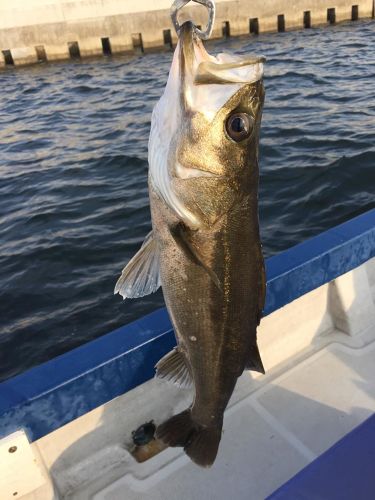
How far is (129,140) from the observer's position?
534 inches

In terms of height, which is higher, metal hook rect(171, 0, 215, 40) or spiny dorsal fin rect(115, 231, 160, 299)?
metal hook rect(171, 0, 215, 40)

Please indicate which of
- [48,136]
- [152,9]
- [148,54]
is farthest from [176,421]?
[152,9]

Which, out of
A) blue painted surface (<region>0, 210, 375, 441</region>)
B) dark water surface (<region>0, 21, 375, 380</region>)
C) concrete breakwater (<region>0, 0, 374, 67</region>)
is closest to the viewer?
blue painted surface (<region>0, 210, 375, 441</region>)

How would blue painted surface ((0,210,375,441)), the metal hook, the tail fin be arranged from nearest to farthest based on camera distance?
1. the metal hook
2. the tail fin
3. blue painted surface ((0,210,375,441))

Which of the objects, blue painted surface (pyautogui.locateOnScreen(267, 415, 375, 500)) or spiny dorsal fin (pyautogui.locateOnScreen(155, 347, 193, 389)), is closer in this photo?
blue painted surface (pyautogui.locateOnScreen(267, 415, 375, 500))

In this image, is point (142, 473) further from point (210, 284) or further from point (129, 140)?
point (129, 140)

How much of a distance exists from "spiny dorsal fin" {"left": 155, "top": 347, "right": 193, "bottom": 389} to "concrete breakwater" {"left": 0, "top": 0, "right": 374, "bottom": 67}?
29864 mm

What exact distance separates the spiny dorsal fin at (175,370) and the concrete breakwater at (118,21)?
29.9 m

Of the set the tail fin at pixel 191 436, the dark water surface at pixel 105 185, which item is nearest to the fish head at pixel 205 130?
the tail fin at pixel 191 436

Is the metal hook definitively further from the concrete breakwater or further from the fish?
the concrete breakwater

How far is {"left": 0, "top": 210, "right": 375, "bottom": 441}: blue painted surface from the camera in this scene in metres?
2.77

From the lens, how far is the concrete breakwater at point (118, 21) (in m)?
29.6

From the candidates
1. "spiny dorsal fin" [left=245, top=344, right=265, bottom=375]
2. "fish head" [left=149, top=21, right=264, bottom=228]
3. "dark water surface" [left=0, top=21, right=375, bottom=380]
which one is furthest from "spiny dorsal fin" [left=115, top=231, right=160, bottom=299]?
"dark water surface" [left=0, top=21, right=375, bottom=380]

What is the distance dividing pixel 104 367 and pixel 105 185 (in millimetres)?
8452
